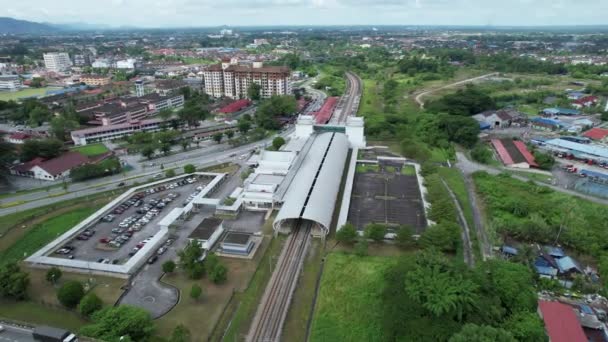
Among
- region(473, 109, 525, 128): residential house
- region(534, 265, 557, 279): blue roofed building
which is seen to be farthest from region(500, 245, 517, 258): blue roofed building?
region(473, 109, 525, 128): residential house

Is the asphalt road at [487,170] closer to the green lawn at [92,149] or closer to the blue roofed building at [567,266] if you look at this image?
the blue roofed building at [567,266]

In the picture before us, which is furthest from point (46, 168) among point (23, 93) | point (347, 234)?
point (23, 93)

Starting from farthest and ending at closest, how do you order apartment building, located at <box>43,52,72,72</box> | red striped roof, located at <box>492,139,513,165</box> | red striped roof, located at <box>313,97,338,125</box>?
apartment building, located at <box>43,52,72,72</box> < red striped roof, located at <box>313,97,338,125</box> < red striped roof, located at <box>492,139,513,165</box>

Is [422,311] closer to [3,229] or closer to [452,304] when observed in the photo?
[452,304]

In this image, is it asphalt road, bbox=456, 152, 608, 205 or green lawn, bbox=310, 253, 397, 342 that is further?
asphalt road, bbox=456, 152, 608, 205

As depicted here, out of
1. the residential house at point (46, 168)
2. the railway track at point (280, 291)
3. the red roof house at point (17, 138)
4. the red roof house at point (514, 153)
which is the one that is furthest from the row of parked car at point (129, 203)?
the red roof house at point (514, 153)

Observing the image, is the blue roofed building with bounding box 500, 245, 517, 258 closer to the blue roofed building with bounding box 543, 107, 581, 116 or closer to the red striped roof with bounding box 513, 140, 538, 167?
the red striped roof with bounding box 513, 140, 538, 167

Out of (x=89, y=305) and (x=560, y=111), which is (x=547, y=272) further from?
(x=560, y=111)
